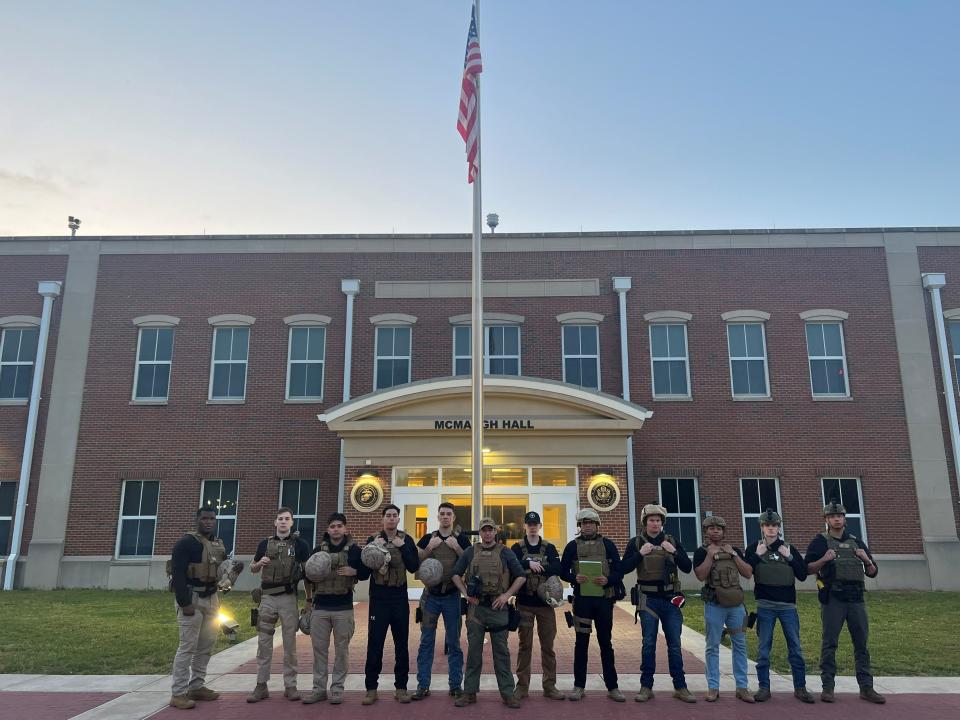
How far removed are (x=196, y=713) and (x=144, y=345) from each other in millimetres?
14215

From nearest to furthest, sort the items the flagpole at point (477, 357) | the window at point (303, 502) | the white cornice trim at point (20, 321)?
the flagpole at point (477, 357)
the window at point (303, 502)
the white cornice trim at point (20, 321)

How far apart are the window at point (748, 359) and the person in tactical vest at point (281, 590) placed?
44.7ft

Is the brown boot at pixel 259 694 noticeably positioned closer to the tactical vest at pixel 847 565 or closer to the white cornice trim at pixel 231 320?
the tactical vest at pixel 847 565

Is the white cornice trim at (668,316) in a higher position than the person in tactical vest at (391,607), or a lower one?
higher

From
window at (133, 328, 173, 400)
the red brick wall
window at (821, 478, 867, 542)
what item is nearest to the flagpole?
window at (821, 478, 867, 542)

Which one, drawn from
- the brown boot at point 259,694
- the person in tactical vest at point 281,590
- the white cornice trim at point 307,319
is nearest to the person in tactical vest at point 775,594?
the person in tactical vest at point 281,590

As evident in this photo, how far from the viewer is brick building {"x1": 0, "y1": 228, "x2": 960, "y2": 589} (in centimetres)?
1795

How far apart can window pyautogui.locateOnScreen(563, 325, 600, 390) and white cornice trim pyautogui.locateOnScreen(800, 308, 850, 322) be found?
5.48m

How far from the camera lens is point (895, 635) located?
11.3 m

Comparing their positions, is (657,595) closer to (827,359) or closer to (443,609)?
(443,609)

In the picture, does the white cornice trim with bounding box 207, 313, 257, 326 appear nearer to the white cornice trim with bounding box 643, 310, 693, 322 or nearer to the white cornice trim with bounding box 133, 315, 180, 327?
the white cornice trim with bounding box 133, 315, 180, 327

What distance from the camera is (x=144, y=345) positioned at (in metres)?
19.5

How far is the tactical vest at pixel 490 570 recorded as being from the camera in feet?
25.4

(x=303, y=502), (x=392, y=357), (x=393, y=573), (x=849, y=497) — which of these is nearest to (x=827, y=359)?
(x=849, y=497)
